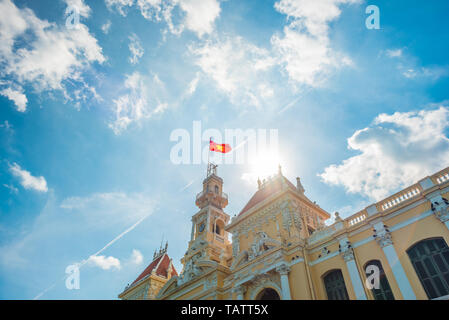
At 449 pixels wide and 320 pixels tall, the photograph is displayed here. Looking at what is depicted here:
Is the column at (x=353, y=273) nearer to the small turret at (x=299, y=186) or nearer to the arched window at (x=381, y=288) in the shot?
the arched window at (x=381, y=288)

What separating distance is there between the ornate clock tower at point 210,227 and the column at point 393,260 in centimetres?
1494

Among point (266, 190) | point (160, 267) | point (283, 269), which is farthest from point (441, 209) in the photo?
point (160, 267)

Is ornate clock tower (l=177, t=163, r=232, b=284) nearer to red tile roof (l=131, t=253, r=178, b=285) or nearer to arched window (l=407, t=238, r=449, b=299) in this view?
red tile roof (l=131, t=253, r=178, b=285)

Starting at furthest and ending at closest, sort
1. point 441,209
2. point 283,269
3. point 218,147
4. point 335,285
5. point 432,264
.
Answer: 1. point 218,147
2. point 283,269
3. point 335,285
4. point 441,209
5. point 432,264

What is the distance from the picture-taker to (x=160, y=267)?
3578 cm

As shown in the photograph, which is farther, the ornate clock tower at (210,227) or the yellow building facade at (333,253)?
the ornate clock tower at (210,227)

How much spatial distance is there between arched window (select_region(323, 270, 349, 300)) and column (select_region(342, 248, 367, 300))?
3.59 ft

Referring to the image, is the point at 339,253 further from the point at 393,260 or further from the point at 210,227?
the point at 210,227

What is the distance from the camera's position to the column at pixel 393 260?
13029mm

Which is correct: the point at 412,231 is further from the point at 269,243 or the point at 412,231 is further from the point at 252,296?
the point at 252,296

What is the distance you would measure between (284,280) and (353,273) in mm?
4219

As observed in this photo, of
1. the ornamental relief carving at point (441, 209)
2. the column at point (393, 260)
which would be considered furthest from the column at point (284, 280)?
the ornamental relief carving at point (441, 209)

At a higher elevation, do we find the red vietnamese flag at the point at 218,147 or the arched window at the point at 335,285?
the red vietnamese flag at the point at 218,147
